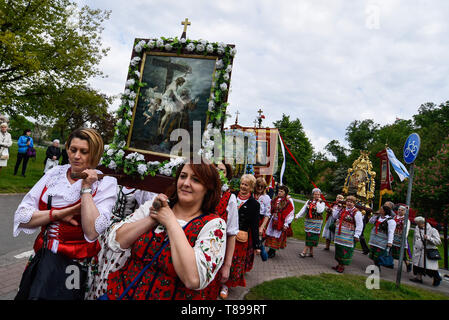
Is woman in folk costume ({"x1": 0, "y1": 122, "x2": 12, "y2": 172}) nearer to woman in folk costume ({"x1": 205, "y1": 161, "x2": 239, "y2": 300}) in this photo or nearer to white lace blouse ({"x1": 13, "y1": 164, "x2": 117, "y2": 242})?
white lace blouse ({"x1": 13, "y1": 164, "x2": 117, "y2": 242})

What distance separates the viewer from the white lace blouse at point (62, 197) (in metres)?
1.89

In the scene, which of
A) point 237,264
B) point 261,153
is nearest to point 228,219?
point 237,264

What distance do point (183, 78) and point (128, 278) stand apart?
104 inches

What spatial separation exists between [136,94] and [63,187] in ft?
6.43

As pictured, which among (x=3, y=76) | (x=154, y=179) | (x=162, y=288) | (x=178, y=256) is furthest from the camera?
(x=3, y=76)

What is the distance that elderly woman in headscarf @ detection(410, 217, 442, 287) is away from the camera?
24.6 feet

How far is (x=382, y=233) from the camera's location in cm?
791

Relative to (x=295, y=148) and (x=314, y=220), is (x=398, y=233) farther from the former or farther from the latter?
(x=295, y=148)

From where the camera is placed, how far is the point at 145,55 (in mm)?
3666

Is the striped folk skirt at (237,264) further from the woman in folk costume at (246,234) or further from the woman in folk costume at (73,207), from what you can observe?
the woman in folk costume at (73,207)

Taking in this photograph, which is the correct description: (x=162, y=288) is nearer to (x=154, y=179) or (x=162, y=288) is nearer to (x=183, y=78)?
(x=154, y=179)

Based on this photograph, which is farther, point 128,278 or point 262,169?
point 262,169
